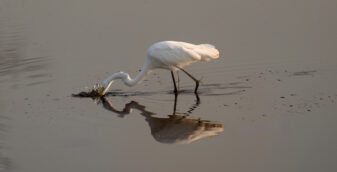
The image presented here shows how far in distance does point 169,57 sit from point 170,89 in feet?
2.79

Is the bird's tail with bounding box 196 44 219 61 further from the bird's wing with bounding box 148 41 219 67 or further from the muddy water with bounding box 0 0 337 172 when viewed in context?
the muddy water with bounding box 0 0 337 172

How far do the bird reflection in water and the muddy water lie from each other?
18 mm

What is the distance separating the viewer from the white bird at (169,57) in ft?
37.6

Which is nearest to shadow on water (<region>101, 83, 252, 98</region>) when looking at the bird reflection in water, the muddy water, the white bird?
the muddy water

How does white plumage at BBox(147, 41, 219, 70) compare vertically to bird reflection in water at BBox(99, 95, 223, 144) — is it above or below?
above

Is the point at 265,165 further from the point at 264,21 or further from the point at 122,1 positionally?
the point at 122,1

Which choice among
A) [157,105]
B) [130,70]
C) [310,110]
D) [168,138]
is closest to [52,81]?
[130,70]

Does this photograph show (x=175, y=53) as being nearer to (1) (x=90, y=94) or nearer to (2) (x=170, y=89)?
(2) (x=170, y=89)

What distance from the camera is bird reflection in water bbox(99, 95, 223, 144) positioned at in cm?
948

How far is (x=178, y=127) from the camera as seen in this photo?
1007cm

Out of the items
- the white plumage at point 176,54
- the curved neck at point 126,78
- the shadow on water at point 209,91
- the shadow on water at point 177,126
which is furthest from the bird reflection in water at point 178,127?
the white plumage at point 176,54

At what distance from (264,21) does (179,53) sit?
4743 millimetres

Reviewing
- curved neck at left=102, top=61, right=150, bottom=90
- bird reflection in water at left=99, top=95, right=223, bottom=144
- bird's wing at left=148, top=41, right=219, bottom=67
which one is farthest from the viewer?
curved neck at left=102, top=61, right=150, bottom=90

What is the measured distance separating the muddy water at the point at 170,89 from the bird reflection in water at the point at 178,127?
0.06 ft
